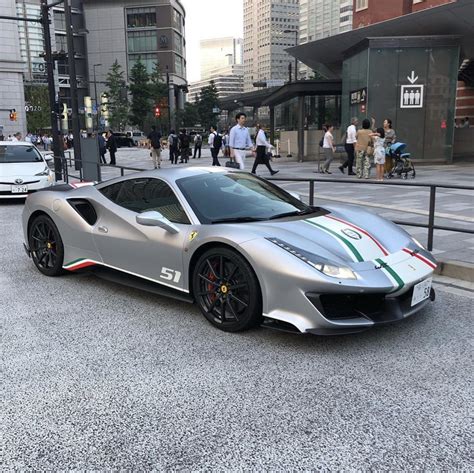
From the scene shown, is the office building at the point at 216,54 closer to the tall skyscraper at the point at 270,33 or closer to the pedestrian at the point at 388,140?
the tall skyscraper at the point at 270,33

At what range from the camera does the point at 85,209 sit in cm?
564

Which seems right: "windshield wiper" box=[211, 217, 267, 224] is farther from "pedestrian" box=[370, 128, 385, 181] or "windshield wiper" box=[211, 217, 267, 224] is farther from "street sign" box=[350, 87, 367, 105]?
"street sign" box=[350, 87, 367, 105]

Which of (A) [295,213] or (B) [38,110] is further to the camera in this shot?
(B) [38,110]

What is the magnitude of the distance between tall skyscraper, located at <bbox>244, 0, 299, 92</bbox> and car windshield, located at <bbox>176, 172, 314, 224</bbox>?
9016 centimetres

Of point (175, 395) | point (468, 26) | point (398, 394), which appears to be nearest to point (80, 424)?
point (175, 395)

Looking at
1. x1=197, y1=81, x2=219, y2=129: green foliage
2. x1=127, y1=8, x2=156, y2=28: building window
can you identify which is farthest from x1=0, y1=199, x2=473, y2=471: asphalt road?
x1=127, y1=8, x2=156, y2=28: building window

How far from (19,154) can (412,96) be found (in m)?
14.6

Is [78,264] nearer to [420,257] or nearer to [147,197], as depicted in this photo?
[147,197]

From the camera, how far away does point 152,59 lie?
99.2m

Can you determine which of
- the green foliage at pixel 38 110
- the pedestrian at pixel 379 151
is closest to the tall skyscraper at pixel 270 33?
the green foliage at pixel 38 110

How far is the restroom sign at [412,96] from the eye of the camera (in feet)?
67.4

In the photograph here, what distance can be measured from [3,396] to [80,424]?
26.9 inches

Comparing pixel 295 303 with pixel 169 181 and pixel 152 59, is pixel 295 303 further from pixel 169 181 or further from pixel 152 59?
pixel 152 59

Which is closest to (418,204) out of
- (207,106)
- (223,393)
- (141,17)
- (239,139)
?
(223,393)
